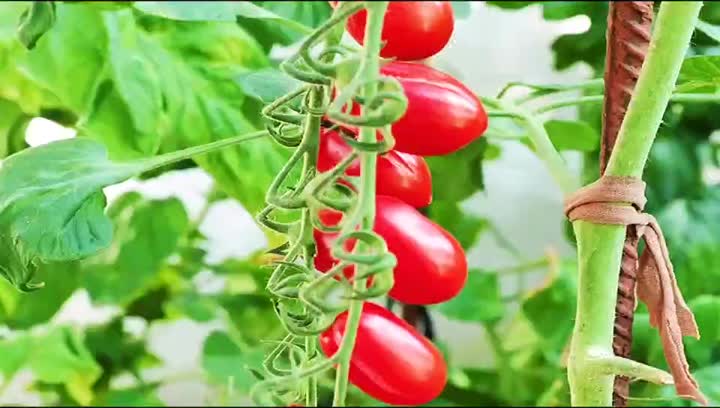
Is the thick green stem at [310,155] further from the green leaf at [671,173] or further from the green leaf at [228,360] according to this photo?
the green leaf at [671,173]

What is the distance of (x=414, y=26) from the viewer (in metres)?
0.24

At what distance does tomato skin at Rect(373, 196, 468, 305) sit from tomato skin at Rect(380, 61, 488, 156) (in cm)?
2

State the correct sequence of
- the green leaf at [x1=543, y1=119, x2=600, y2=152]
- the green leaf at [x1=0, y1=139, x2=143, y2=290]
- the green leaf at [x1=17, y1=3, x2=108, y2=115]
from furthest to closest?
1. the green leaf at [x1=543, y1=119, x2=600, y2=152]
2. the green leaf at [x1=17, y1=3, x2=108, y2=115]
3. the green leaf at [x1=0, y1=139, x2=143, y2=290]

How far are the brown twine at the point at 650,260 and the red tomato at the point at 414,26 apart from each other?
7 centimetres

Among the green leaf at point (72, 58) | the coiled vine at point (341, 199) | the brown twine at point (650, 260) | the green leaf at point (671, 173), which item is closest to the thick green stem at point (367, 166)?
the coiled vine at point (341, 199)

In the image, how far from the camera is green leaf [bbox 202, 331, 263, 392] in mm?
729

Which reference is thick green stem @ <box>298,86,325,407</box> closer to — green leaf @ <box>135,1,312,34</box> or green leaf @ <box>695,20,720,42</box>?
green leaf @ <box>135,1,312,34</box>

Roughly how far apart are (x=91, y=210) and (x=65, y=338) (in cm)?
47

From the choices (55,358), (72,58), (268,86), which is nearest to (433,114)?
(268,86)

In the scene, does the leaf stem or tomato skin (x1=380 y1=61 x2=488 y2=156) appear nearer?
tomato skin (x1=380 y1=61 x2=488 y2=156)

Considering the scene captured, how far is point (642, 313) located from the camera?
70 cm

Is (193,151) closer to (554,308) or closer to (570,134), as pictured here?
(570,134)

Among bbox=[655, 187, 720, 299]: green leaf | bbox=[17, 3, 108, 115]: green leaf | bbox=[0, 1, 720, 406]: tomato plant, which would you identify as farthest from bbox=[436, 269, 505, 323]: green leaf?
bbox=[17, 3, 108, 115]: green leaf

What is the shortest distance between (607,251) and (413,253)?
0.23 ft
